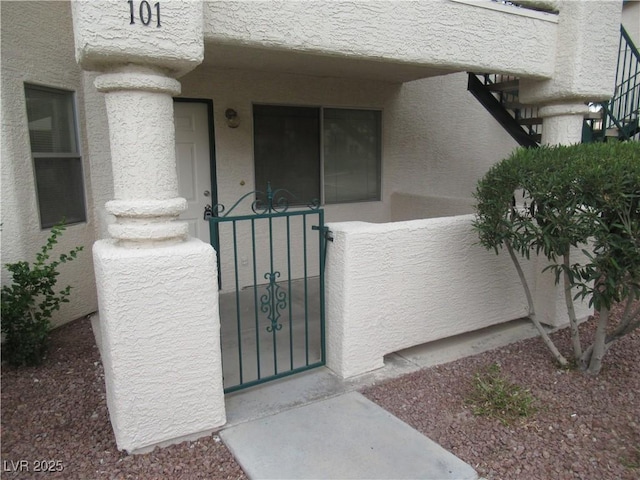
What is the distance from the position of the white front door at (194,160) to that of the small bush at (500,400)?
3626mm

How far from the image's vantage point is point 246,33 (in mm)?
3275

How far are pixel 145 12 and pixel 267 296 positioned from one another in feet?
6.91

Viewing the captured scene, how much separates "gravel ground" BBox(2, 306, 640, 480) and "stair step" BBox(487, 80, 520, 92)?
309 cm

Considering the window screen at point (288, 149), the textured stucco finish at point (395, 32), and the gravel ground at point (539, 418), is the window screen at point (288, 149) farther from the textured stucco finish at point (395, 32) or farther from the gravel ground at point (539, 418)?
the gravel ground at point (539, 418)

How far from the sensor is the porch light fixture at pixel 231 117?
19.0 ft

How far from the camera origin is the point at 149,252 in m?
2.83

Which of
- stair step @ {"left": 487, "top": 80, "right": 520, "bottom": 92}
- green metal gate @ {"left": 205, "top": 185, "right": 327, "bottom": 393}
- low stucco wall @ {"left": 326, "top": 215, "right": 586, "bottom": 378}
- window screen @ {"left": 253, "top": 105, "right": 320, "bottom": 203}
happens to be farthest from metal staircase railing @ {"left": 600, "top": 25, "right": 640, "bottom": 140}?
green metal gate @ {"left": 205, "top": 185, "right": 327, "bottom": 393}

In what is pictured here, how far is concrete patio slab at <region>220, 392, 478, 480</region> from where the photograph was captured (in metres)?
2.81

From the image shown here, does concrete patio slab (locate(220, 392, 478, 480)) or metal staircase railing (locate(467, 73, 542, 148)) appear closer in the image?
concrete patio slab (locate(220, 392, 478, 480))

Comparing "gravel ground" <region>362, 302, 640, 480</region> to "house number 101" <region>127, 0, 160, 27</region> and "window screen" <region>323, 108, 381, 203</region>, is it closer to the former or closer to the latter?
"house number 101" <region>127, 0, 160, 27</region>

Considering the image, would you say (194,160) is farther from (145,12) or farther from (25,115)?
(145,12)

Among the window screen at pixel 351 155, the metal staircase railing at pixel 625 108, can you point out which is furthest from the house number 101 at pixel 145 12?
the metal staircase railing at pixel 625 108

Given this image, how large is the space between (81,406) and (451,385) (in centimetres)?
270

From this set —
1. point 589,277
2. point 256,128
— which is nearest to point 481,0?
point 589,277
